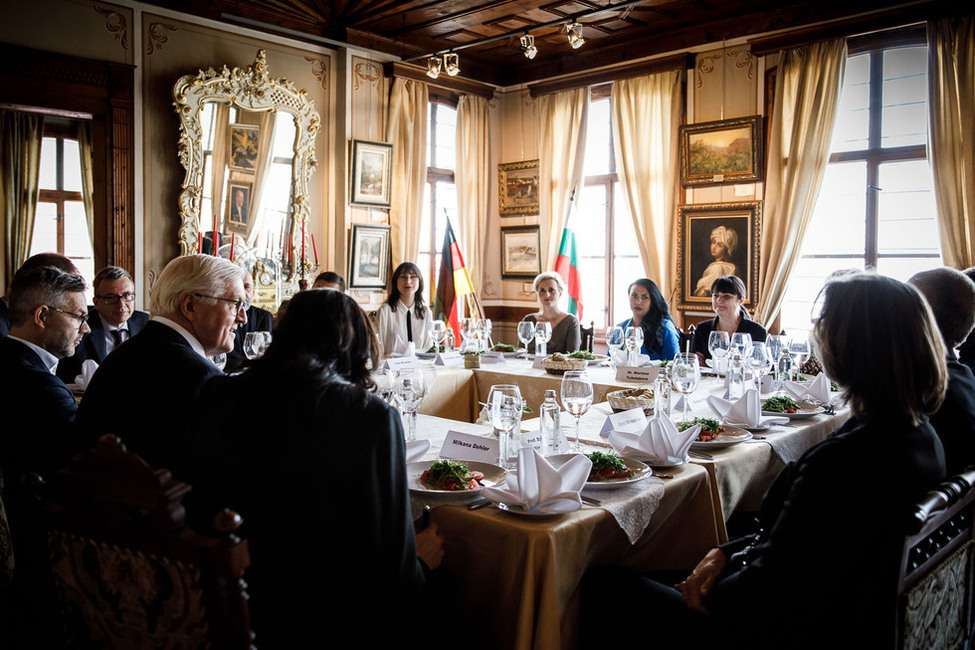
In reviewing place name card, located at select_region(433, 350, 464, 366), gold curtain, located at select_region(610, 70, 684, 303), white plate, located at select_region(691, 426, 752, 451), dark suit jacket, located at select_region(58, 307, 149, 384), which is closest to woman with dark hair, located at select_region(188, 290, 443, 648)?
white plate, located at select_region(691, 426, 752, 451)

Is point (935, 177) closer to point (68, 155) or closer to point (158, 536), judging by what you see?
point (158, 536)

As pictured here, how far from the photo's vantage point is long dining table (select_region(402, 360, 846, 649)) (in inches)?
69.0

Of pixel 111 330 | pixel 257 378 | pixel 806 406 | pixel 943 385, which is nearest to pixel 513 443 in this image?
pixel 257 378

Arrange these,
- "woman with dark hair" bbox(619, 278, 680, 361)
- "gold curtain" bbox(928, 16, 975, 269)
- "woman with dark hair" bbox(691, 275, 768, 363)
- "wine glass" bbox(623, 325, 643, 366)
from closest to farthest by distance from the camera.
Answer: "wine glass" bbox(623, 325, 643, 366)
"woman with dark hair" bbox(691, 275, 768, 363)
"woman with dark hair" bbox(619, 278, 680, 361)
"gold curtain" bbox(928, 16, 975, 269)

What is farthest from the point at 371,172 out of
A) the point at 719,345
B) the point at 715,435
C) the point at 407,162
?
the point at 715,435

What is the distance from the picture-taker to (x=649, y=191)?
7.38 metres

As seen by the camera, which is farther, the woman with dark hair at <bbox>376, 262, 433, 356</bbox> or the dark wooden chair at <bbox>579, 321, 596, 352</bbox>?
the woman with dark hair at <bbox>376, 262, 433, 356</bbox>

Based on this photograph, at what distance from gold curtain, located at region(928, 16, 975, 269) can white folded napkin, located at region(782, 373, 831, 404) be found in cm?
310

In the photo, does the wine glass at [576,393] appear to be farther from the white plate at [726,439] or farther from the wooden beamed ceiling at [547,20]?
the wooden beamed ceiling at [547,20]

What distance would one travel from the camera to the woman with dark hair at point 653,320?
5520mm

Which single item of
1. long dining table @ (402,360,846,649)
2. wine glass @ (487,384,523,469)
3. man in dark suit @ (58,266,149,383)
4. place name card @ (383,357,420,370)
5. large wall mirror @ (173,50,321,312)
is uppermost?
large wall mirror @ (173,50,321,312)

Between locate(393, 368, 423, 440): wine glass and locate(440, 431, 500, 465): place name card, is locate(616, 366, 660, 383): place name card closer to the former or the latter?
locate(393, 368, 423, 440): wine glass

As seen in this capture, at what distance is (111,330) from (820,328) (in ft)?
12.5

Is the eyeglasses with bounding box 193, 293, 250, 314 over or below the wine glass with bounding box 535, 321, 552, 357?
over
